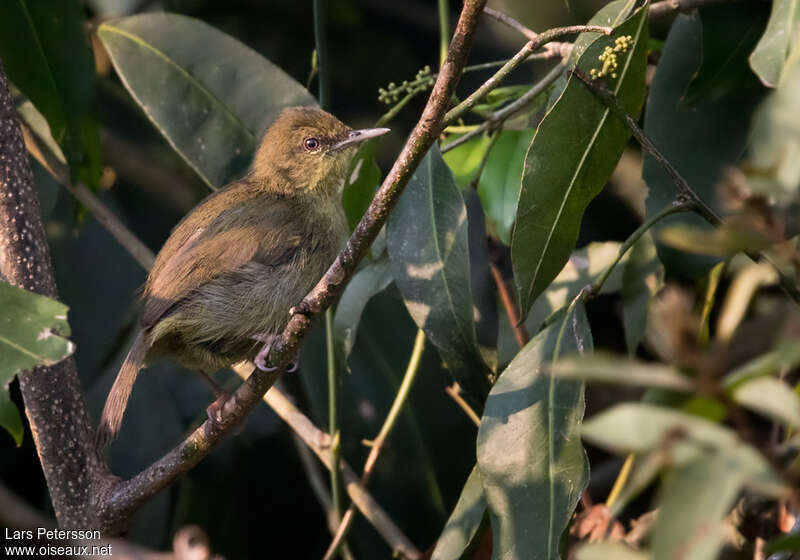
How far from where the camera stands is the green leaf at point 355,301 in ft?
11.6

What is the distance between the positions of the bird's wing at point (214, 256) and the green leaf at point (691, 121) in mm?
1448

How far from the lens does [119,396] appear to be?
3.45 metres

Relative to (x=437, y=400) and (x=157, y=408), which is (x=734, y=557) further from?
(x=157, y=408)

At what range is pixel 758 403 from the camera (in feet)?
3.76

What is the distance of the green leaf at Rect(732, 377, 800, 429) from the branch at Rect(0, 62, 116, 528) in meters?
2.48

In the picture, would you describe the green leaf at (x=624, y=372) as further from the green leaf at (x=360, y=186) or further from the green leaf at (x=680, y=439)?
the green leaf at (x=360, y=186)

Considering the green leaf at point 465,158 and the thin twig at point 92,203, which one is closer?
the green leaf at point 465,158

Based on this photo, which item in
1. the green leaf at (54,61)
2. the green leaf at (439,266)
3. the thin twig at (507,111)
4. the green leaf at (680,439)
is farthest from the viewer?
the green leaf at (54,61)

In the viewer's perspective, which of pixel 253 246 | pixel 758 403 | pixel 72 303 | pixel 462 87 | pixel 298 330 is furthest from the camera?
pixel 462 87

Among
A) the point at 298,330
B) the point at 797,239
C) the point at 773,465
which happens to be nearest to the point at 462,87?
the point at 797,239

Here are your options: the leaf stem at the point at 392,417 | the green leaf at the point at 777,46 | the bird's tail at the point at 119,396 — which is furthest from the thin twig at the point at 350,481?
the green leaf at the point at 777,46

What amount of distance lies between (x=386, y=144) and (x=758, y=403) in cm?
515

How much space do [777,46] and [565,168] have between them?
2.18 ft

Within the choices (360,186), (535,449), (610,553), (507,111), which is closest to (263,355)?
(360,186)
